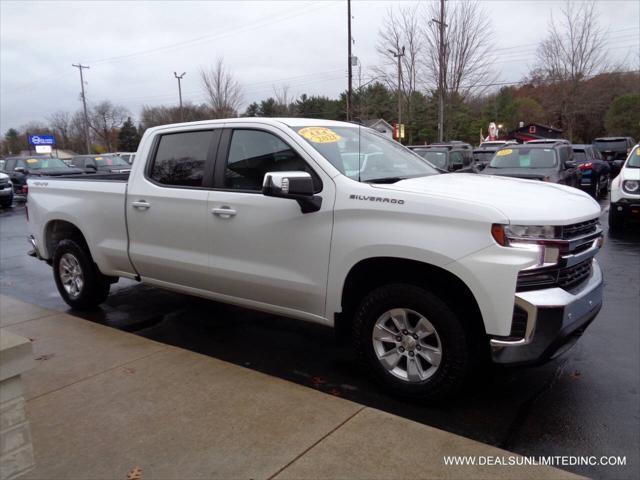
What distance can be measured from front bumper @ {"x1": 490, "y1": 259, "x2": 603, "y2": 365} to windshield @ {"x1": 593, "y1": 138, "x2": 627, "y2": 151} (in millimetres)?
24585

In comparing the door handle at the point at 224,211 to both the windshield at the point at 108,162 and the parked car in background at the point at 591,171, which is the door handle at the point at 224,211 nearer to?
the parked car in background at the point at 591,171

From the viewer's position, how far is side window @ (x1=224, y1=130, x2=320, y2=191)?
13.1ft

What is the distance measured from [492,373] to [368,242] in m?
1.59

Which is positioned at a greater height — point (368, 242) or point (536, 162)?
point (536, 162)

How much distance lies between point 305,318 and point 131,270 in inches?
84.4

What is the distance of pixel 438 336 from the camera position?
329 centimetres

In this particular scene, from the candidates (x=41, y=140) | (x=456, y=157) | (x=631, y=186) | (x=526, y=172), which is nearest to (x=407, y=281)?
(x=631, y=186)

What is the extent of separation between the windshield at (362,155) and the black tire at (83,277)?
2.98 metres

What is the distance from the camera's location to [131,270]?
16.9 ft

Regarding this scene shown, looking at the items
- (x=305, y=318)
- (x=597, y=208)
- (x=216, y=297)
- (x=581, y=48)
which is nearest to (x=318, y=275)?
(x=305, y=318)

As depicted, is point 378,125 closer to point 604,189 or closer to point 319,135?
point 319,135

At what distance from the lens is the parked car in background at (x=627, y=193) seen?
9.66 metres

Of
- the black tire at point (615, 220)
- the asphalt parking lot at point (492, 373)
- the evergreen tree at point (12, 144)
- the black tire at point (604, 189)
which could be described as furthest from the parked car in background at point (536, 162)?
the evergreen tree at point (12, 144)

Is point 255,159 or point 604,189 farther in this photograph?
point 604,189
